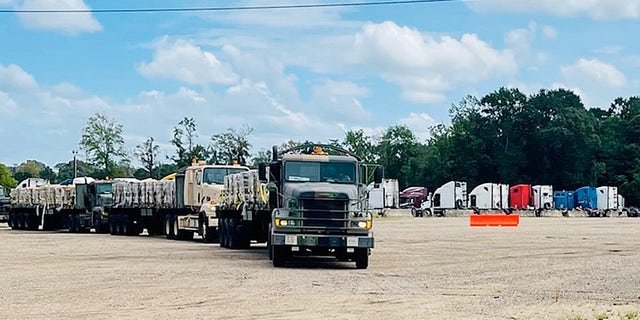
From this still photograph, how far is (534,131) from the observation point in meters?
124

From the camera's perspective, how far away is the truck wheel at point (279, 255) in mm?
23344

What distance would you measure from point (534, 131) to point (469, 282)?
10680cm

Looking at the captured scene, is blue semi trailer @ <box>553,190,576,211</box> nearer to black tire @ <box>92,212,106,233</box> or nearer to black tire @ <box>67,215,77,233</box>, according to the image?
black tire @ <box>67,215,77,233</box>

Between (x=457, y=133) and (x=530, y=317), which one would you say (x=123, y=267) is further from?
(x=457, y=133)

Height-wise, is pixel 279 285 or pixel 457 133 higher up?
pixel 457 133

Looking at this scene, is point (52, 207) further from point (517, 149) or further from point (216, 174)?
point (517, 149)

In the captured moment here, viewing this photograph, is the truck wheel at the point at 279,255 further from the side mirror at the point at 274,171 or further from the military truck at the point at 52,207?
the military truck at the point at 52,207

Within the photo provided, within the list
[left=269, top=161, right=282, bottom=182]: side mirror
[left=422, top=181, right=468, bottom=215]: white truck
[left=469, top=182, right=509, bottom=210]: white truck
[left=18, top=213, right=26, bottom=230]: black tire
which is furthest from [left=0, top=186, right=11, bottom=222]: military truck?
[left=269, top=161, right=282, bottom=182]: side mirror

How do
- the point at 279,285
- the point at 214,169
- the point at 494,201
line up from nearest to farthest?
the point at 279,285 → the point at 214,169 → the point at 494,201

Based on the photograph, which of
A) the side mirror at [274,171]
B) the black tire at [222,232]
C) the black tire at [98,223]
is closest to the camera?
the side mirror at [274,171]

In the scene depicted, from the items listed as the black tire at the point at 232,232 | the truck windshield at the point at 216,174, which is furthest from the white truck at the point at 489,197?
the black tire at the point at 232,232

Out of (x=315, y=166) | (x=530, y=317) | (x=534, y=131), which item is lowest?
(x=530, y=317)

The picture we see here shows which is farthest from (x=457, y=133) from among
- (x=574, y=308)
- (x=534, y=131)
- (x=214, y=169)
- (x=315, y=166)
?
(x=574, y=308)

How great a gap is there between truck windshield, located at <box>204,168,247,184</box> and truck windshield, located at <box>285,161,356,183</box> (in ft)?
38.4
